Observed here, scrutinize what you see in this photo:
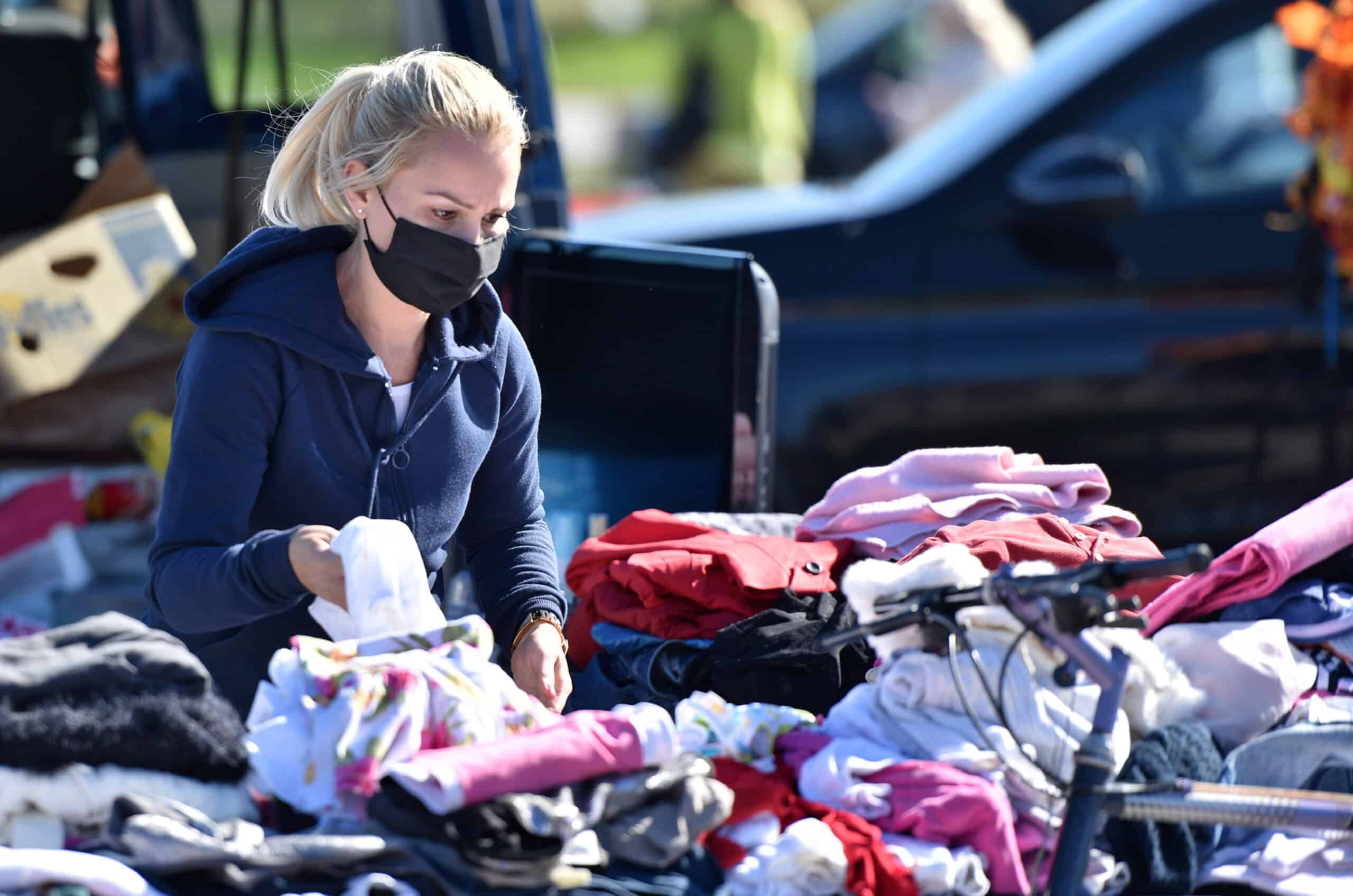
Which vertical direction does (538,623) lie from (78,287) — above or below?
below

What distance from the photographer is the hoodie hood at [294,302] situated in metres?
2.37

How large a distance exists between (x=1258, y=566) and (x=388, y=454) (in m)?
1.20

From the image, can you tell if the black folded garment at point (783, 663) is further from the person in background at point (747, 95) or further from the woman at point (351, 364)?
the person in background at point (747, 95)

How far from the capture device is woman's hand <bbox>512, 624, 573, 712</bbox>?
2.44 m

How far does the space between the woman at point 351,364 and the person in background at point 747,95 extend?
21.6 ft

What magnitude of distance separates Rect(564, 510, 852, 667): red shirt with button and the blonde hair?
0.66 meters

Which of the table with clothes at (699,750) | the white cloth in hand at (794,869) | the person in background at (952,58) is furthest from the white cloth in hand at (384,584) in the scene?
the person in background at (952,58)

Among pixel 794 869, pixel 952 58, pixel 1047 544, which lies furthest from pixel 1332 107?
pixel 952 58

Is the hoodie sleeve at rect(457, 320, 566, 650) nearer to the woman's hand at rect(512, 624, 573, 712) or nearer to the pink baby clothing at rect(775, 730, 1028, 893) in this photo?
the woman's hand at rect(512, 624, 573, 712)

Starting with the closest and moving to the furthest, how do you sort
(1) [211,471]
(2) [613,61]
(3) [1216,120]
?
(1) [211,471] → (3) [1216,120] → (2) [613,61]

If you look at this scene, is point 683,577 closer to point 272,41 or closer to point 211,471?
point 211,471

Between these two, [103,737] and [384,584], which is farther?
[384,584]

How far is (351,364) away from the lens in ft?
7.82

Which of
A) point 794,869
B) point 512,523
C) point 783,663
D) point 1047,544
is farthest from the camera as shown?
point 512,523
